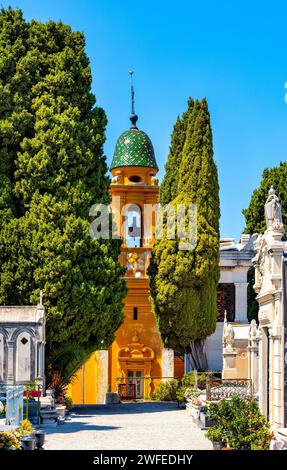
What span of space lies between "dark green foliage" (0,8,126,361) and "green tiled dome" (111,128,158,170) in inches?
271

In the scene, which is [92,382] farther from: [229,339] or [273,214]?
[273,214]

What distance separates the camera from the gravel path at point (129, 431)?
18672mm

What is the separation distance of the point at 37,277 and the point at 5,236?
5.78 feet

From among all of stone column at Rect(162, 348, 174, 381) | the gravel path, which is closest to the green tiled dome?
stone column at Rect(162, 348, 174, 381)

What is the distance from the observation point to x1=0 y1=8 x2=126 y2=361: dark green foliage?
95.7 feet

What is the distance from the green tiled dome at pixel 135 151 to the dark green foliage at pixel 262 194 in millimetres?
8391

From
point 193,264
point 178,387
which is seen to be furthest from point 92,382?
point 193,264

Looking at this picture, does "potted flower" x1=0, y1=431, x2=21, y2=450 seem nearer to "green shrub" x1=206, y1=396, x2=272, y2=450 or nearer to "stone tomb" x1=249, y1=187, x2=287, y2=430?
"green shrub" x1=206, y1=396, x2=272, y2=450

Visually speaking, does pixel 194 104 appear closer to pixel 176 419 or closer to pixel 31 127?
pixel 31 127

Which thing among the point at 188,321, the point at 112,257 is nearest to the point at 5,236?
the point at 112,257

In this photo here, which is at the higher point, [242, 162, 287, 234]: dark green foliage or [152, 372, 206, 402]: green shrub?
[242, 162, 287, 234]: dark green foliage

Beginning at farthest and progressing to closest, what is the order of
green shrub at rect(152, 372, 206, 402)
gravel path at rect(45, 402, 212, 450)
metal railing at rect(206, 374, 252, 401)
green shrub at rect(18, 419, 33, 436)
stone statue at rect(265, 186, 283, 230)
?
green shrub at rect(152, 372, 206, 402) < metal railing at rect(206, 374, 252, 401) < gravel path at rect(45, 402, 212, 450) < stone statue at rect(265, 186, 283, 230) < green shrub at rect(18, 419, 33, 436)

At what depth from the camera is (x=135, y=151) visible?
38.4 metres

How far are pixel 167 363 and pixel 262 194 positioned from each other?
1240cm
